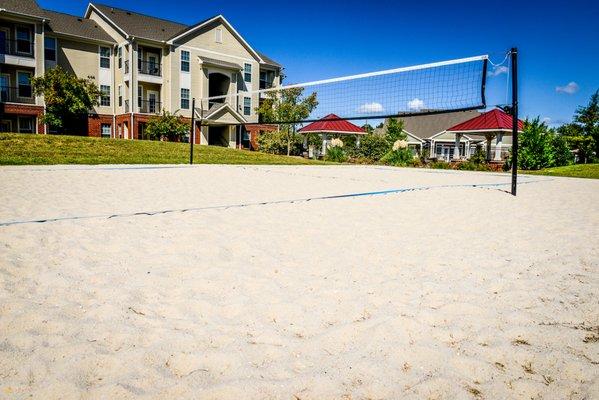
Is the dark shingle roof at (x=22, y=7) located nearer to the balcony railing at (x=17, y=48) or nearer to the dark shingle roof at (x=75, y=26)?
the dark shingle roof at (x=75, y=26)

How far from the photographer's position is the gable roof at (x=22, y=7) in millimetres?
23781

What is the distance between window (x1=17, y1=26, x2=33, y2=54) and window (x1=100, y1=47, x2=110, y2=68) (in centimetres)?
439

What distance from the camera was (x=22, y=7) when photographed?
24547 millimetres

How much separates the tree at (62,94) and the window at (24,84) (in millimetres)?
1816

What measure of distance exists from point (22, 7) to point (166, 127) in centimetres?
1156

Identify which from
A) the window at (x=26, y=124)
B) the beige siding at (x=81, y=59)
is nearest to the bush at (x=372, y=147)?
the beige siding at (x=81, y=59)

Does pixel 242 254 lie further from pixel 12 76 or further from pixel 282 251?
pixel 12 76

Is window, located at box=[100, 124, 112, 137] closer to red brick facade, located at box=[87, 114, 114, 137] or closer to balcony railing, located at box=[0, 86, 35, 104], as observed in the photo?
red brick facade, located at box=[87, 114, 114, 137]

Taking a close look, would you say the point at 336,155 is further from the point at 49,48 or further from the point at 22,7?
the point at 22,7

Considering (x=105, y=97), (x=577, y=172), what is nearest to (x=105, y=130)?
(x=105, y=97)

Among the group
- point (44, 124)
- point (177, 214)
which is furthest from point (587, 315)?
point (44, 124)

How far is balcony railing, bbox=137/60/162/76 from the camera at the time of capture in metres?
27.5

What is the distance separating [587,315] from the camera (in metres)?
2.49

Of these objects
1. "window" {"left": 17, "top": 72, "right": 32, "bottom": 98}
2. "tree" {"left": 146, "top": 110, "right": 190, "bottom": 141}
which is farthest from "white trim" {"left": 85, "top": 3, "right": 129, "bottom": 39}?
"window" {"left": 17, "top": 72, "right": 32, "bottom": 98}
